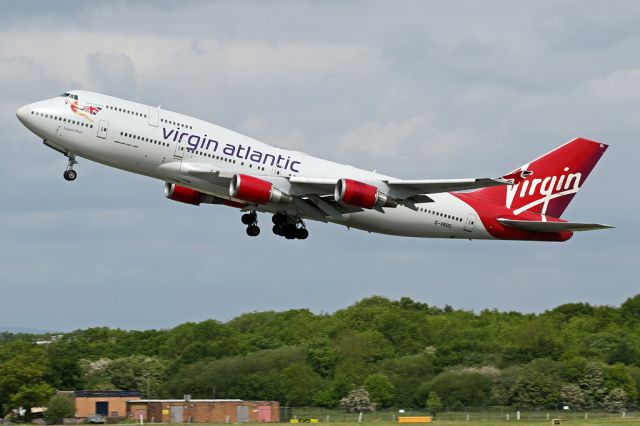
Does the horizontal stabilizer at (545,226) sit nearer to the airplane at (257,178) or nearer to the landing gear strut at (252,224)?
the airplane at (257,178)

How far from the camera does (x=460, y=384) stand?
317 ft

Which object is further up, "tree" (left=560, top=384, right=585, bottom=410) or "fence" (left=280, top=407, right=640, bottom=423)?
"tree" (left=560, top=384, right=585, bottom=410)

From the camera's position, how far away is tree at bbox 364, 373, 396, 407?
99.6 metres

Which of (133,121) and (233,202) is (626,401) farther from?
(133,121)

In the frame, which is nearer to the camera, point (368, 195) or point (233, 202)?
point (368, 195)

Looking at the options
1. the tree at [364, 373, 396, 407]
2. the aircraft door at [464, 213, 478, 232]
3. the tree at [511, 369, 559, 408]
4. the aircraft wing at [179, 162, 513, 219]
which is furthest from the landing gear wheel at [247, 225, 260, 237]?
the tree at [364, 373, 396, 407]

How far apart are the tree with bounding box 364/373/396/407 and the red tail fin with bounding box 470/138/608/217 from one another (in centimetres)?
3470

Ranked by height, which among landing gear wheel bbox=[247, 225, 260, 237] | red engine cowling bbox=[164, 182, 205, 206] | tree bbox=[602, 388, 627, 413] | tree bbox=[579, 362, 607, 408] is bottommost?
tree bbox=[602, 388, 627, 413]

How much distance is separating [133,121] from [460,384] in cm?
4687

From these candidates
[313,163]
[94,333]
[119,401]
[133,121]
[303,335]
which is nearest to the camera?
[133,121]

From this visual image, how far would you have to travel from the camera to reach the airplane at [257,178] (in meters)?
57.9

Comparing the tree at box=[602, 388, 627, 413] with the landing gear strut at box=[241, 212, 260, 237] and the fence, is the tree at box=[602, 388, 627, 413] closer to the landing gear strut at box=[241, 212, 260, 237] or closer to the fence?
the fence

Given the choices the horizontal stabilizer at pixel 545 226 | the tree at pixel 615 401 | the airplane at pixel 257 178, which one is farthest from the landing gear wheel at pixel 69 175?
the tree at pixel 615 401

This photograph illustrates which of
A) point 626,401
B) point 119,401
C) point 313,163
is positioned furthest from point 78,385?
point 313,163
